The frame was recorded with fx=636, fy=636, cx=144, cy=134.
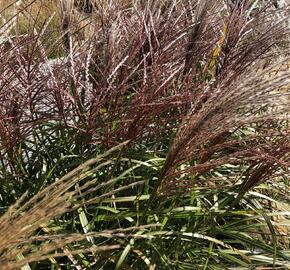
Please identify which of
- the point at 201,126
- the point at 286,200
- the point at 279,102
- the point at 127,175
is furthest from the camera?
the point at 286,200

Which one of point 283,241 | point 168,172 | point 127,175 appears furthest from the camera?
point 283,241

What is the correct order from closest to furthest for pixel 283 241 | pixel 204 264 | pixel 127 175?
pixel 204 264
pixel 127 175
pixel 283 241

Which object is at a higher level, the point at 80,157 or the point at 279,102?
the point at 80,157

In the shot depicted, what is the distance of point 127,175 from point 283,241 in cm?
69

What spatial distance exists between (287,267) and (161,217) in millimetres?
485

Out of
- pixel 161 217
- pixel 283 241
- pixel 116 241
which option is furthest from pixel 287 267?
pixel 116 241

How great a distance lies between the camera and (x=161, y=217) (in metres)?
2.15

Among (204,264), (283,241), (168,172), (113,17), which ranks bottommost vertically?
(283,241)

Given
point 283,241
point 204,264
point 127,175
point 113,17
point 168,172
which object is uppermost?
point 113,17

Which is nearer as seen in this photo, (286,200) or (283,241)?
(283,241)

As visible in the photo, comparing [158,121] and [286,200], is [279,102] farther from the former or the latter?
[286,200]

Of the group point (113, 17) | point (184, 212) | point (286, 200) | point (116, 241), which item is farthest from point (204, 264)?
point (113, 17)

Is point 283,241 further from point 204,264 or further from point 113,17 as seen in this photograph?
point 113,17

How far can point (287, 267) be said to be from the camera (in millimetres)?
2223
